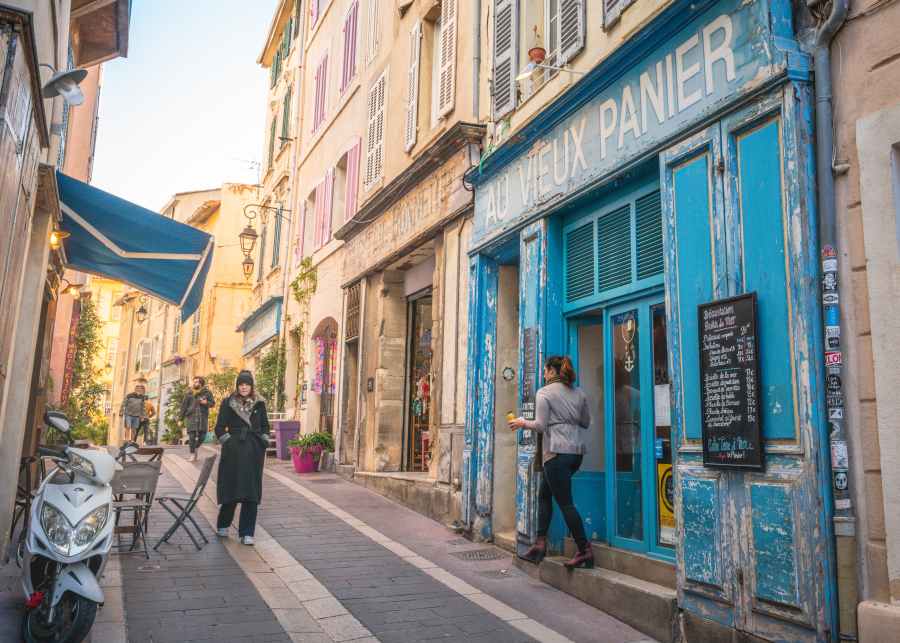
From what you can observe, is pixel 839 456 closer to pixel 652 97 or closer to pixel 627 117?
pixel 652 97

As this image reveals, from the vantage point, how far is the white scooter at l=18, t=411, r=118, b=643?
3998 mm

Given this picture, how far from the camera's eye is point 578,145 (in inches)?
264

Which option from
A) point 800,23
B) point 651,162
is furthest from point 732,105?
point 651,162

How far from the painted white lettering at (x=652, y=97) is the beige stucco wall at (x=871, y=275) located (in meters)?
1.46

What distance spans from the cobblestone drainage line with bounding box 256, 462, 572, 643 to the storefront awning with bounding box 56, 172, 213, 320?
3.32 meters

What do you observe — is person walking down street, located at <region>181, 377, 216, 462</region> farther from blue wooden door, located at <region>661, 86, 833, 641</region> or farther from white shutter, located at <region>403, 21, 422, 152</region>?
blue wooden door, located at <region>661, 86, 833, 641</region>

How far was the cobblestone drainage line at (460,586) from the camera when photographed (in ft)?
15.9

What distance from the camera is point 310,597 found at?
17.8ft

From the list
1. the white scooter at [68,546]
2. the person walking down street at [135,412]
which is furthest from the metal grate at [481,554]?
the person walking down street at [135,412]

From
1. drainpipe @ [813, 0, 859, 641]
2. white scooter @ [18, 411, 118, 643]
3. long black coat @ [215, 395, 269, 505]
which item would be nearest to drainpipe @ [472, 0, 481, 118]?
long black coat @ [215, 395, 269, 505]

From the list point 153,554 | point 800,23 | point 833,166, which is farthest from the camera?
point 153,554

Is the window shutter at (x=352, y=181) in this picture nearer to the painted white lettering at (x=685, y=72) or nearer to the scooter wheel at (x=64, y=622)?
the painted white lettering at (x=685, y=72)

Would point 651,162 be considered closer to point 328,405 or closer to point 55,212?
point 55,212

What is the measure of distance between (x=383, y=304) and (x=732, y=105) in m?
8.10
